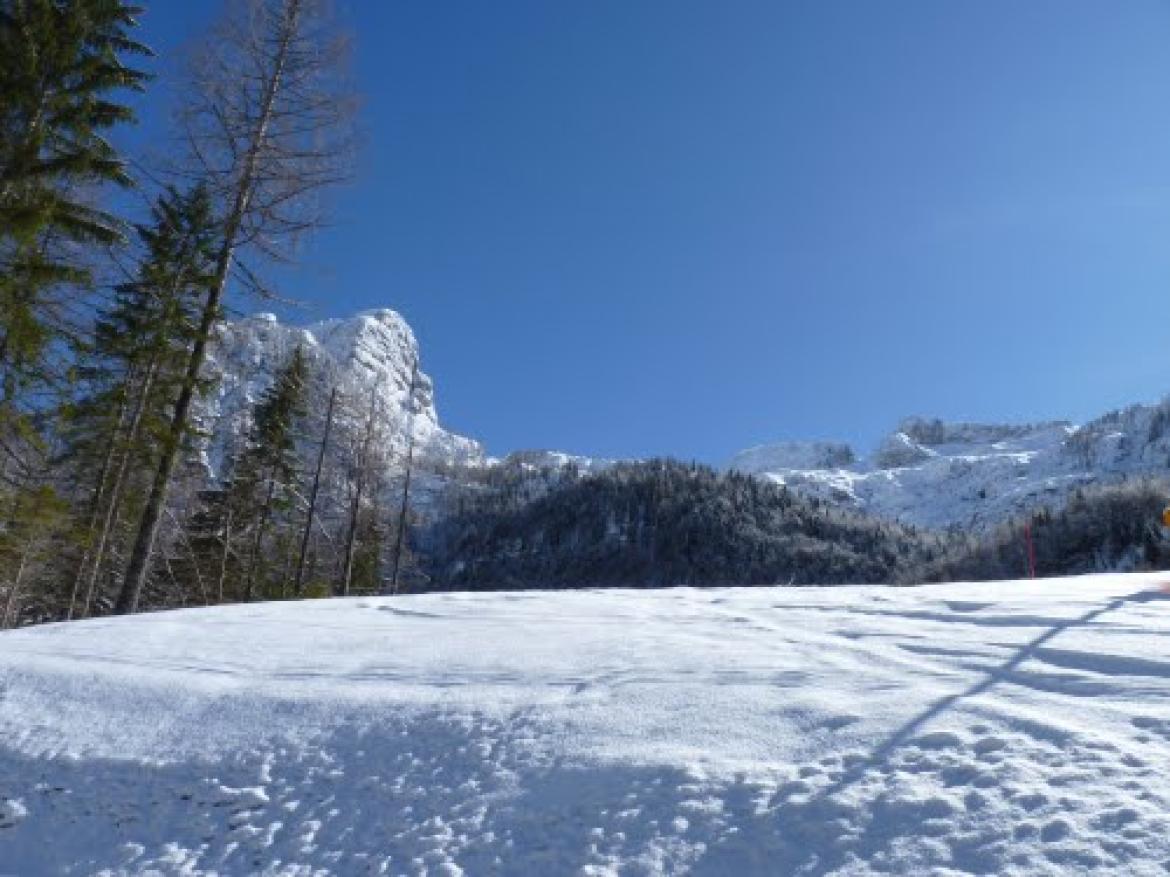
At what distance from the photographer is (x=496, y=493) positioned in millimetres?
169750

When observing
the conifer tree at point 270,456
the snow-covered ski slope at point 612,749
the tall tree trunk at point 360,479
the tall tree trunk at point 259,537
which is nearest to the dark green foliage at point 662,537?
the conifer tree at point 270,456

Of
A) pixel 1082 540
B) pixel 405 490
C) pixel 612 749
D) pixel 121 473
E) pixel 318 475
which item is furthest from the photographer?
pixel 1082 540

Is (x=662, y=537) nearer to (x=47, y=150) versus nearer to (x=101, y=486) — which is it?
(x=101, y=486)

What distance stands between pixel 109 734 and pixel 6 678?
65.1 inches

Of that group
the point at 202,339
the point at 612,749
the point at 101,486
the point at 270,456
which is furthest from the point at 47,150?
the point at 270,456

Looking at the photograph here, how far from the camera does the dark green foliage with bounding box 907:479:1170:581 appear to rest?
28.1 metres

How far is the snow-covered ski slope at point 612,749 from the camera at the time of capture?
3.80 metres

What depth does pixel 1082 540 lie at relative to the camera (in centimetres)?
3169

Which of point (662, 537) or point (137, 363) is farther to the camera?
point (662, 537)

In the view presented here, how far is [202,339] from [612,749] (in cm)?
1054

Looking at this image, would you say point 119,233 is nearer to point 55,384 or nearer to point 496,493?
point 55,384

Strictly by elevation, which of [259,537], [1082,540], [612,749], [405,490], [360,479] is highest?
[405,490]

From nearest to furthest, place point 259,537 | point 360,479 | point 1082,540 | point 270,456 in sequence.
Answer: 1. point 259,537
2. point 360,479
3. point 270,456
4. point 1082,540

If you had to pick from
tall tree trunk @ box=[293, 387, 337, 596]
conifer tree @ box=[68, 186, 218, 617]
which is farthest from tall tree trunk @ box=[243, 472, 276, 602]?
conifer tree @ box=[68, 186, 218, 617]
